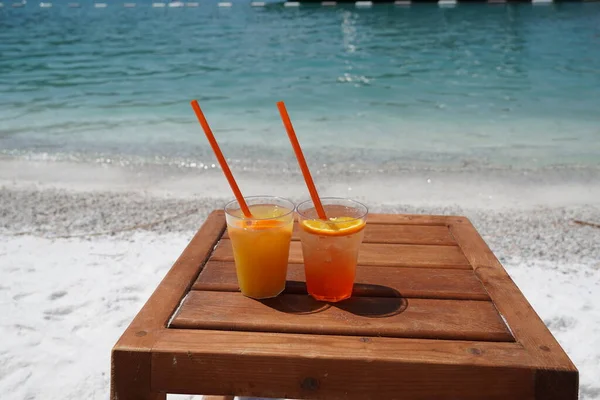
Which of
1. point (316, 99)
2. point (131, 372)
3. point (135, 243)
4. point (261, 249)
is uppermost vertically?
point (261, 249)

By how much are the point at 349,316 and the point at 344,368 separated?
0.16 metres

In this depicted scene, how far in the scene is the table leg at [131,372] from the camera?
1119 millimetres

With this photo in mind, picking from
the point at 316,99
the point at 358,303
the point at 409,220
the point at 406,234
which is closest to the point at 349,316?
the point at 358,303

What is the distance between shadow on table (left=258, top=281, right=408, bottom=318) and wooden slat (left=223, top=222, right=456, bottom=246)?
0.32 metres

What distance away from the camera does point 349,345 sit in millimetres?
1127

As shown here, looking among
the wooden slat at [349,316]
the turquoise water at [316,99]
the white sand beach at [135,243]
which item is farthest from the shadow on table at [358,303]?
the turquoise water at [316,99]

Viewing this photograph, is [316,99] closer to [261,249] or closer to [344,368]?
[261,249]

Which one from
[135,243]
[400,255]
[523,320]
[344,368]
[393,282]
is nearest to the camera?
[344,368]

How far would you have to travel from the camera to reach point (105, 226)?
11.7 feet

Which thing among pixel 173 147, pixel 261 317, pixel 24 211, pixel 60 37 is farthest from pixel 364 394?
pixel 60 37

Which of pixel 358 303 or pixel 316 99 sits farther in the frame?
pixel 316 99

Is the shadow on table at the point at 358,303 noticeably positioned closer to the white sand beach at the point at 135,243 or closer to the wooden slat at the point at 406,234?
the wooden slat at the point at 406,234

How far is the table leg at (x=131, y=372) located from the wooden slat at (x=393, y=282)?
28 centimetres

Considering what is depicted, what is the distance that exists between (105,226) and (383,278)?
8.42 feet
